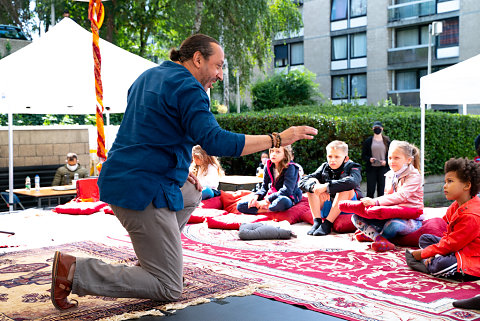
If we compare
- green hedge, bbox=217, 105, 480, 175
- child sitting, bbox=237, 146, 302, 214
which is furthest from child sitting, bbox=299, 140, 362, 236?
green hedge, bbox=217, 105, 480, 175

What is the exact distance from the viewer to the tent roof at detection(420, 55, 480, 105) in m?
7.96

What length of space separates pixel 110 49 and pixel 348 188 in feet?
16.8

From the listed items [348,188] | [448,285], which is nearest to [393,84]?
[348,188]

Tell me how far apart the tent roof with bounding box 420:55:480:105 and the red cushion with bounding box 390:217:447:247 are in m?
2.75

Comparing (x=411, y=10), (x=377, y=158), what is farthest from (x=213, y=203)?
(x=411, y=10)

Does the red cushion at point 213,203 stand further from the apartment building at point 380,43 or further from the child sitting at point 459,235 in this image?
the apartment building at point 380,43

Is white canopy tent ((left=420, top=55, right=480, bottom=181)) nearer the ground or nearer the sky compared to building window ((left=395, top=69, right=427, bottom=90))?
nearer the ground

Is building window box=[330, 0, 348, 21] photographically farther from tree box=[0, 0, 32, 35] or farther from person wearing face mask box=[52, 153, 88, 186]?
person wearing face mask box=[52, 153, 88, 186]

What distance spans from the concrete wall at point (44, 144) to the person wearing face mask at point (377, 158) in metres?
6.13

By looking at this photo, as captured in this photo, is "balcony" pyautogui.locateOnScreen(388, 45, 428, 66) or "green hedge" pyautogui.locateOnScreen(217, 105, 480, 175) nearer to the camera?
"green hedge" pyautogui.locateOnScreen(217, 105, 480, 175)

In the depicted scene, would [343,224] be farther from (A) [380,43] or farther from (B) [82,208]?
(A) [380,43]

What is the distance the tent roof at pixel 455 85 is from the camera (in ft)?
26.1

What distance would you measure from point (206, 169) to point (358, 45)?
→ 24.2 m

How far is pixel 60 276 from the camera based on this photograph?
11.3ft
